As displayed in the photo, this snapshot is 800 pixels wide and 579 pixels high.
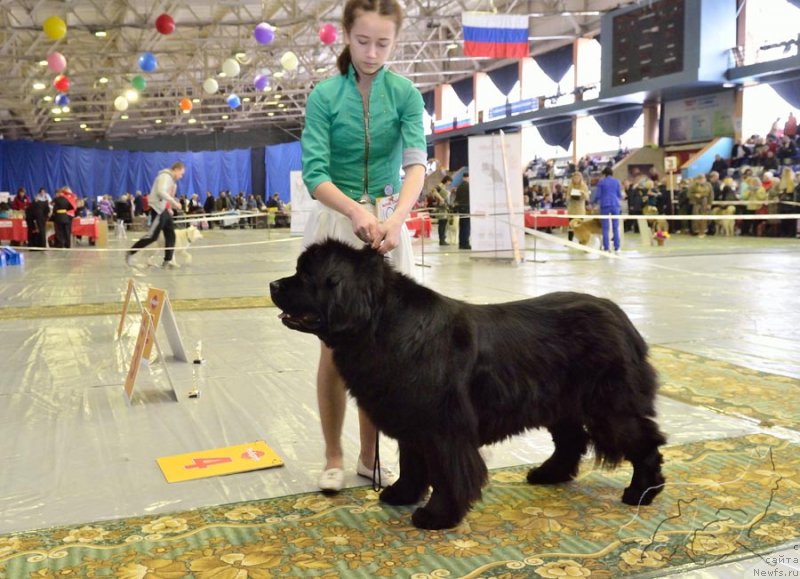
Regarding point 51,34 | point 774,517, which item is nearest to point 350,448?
point 774,517

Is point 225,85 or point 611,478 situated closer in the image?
point 611,478

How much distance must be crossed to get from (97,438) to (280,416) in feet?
2.69

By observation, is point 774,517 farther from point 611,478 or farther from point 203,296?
point 203,296

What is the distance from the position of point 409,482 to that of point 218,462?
0.88m

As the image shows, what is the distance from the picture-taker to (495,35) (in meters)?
15.8

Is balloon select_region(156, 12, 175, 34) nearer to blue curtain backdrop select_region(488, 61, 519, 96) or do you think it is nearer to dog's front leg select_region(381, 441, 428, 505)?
dog's front leg select_region(381, 441, 428, 505)

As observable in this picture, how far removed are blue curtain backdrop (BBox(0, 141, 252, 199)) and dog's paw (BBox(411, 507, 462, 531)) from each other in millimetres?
40036

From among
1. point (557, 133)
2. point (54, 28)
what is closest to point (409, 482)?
point (54, 28)

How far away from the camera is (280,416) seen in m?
3.67

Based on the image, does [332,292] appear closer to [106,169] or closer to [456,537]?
[456,537]

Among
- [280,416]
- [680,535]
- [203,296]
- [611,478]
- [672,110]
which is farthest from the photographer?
[672,110]

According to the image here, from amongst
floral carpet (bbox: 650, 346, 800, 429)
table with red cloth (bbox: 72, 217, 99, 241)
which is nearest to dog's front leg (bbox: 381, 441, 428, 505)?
floral carpet (bbox: 650, 346, 800, 429)

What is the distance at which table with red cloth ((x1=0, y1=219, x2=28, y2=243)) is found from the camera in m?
17.2

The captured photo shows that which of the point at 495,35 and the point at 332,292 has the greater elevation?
the point at 495,35
